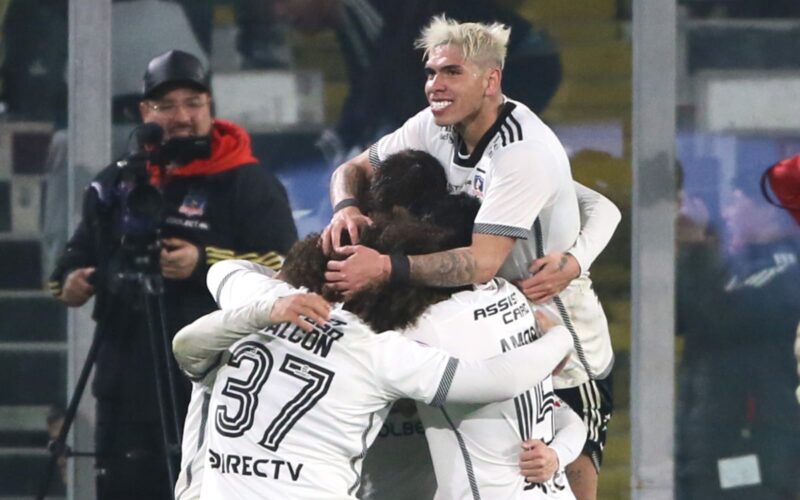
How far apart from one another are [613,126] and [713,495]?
149cm

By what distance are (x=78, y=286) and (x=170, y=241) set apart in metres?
0.39

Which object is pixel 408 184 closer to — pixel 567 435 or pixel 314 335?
pixel 314 335

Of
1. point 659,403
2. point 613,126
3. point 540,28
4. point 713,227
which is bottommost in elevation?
point 659,403

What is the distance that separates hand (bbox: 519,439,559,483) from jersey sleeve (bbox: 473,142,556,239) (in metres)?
0.52

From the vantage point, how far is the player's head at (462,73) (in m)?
3.96

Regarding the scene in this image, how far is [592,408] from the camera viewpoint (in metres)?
4.20

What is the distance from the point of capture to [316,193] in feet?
20.2

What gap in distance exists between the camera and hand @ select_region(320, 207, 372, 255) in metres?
3.65

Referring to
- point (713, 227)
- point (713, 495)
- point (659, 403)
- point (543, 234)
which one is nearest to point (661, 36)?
point (713, 227)

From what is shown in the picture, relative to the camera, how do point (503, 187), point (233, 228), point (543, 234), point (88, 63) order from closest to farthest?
point (503, 187) → point (543, 234) → point (233, 228) → point (88, 63)

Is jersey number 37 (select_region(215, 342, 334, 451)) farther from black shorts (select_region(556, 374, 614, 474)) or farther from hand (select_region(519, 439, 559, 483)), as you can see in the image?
black shorts (select_region(556, 374, 614, 474))

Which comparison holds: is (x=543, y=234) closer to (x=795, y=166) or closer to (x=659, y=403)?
(x=795, y=166)

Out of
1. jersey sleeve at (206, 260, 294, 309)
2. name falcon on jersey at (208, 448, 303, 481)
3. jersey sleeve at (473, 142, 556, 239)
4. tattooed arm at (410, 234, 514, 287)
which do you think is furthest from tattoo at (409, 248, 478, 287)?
name falcon on jersey at (208, 448, 303, 481)

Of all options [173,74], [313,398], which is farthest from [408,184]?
[173,74]
